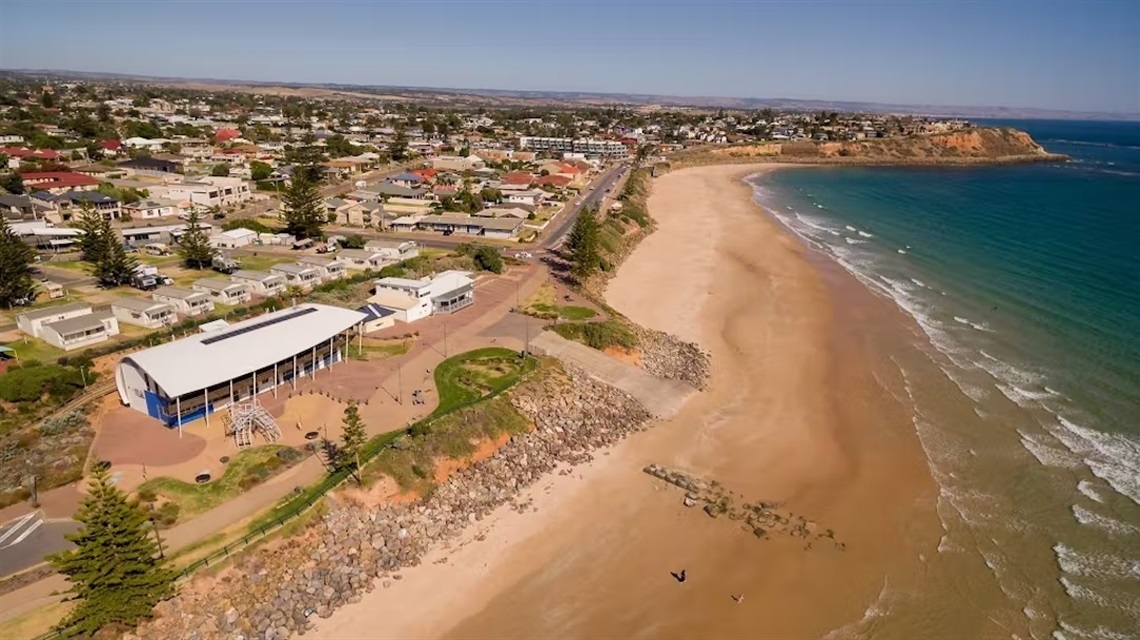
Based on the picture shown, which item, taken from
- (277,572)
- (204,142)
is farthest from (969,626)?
(204,142)

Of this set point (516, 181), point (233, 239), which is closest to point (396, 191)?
point (516, 181)

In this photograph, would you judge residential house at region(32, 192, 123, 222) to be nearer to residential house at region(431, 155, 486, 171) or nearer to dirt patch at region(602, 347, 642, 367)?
residential house at region(431, 155, 486, 171)

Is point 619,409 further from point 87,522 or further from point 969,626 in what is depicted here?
point 87,522

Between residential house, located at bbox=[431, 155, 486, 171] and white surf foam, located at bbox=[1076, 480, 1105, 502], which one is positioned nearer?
white surf foam, located at bbox=[1076, 480, 1105, 502]

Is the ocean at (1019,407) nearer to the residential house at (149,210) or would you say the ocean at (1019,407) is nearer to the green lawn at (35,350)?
the green lawn at (35,350)

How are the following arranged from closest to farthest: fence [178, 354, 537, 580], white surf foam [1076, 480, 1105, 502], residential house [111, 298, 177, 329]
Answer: fence [178, 354, 537, 580]
white surf foam [1076, 480, 1105, 502]
residential house [111, 298, 177, 329]

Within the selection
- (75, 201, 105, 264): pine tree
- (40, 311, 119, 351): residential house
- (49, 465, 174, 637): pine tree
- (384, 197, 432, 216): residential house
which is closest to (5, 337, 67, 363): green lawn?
(40, 311, 119, 351): residential house

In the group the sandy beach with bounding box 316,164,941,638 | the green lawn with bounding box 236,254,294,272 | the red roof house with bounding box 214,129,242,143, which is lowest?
the sandy beach with bounding box 316,164,941,638
